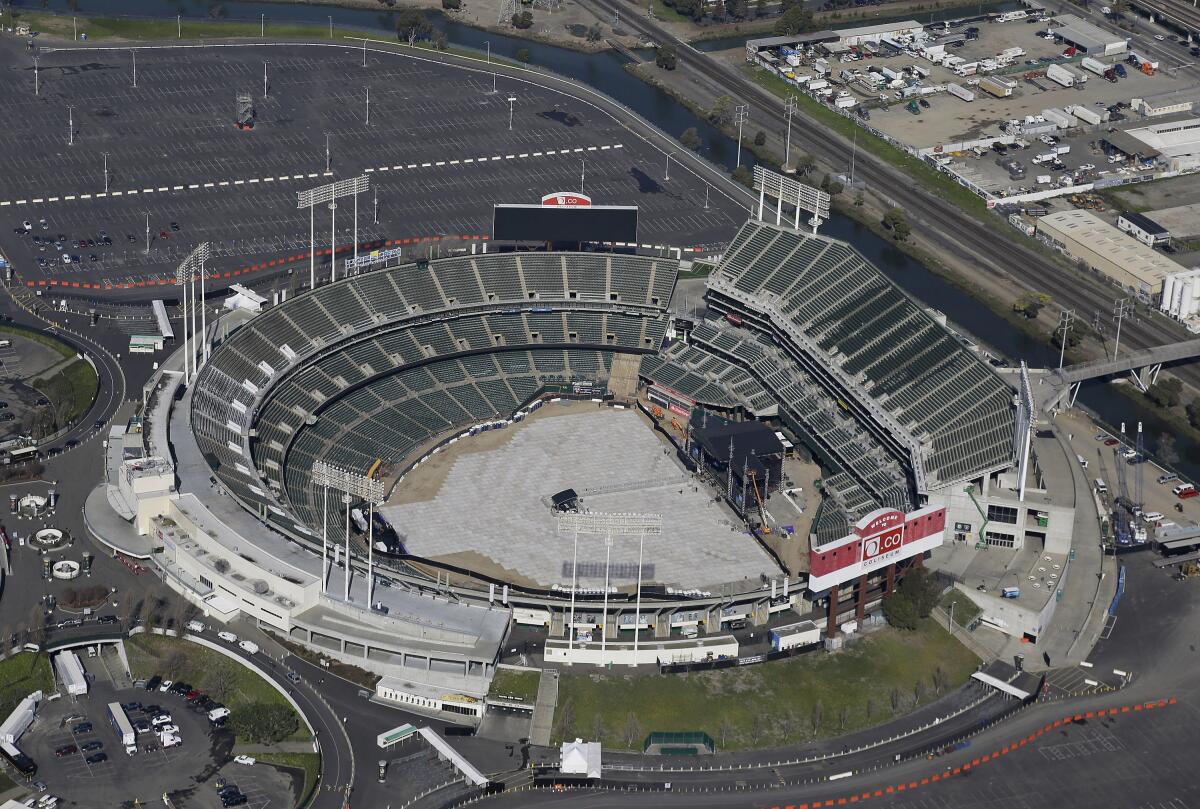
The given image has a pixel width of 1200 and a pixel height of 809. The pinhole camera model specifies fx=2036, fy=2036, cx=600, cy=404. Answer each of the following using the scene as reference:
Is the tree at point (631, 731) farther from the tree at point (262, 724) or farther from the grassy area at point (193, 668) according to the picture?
the grassy area at point (193, 668)

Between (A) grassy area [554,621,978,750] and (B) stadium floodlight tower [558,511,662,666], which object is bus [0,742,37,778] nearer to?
(A) grassy area [554,621,978,750]

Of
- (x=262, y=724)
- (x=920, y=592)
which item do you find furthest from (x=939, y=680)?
(x=262, y=724)

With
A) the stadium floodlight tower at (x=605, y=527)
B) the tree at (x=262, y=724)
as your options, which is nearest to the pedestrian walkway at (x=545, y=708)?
the stadium floodlight tower at (x=605, y=527)

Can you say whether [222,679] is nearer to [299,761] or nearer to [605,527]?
[299,761]

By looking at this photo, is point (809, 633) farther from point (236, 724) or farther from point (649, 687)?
point (236, 724)

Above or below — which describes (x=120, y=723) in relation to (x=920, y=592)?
below

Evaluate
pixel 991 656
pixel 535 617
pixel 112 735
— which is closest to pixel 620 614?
pixel 535 617
